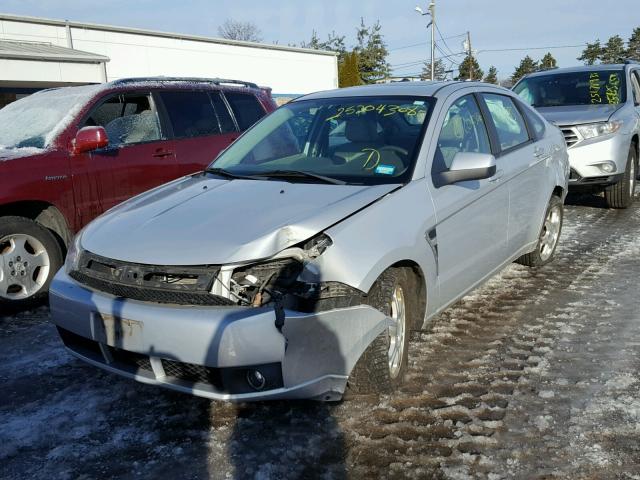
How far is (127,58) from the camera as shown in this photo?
23438 millimetres

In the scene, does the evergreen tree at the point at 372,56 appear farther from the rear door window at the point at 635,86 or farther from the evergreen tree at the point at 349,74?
the rear door window at the point at 635,86

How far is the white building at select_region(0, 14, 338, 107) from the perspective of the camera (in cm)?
1838

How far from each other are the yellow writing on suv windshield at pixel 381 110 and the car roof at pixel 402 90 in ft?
0.47

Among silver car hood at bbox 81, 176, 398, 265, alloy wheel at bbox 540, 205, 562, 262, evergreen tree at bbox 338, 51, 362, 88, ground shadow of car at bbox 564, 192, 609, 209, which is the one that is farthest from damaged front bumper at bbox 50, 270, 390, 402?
evergreen tree at bbox 338, 51, 362, 88

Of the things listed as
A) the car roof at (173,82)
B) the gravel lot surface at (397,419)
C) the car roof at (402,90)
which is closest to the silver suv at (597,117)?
the car roof at (402,90)

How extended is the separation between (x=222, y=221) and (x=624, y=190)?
6.66 m

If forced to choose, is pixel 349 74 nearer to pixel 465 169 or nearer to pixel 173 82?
pixel 173 82

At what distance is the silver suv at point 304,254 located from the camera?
2.67 m

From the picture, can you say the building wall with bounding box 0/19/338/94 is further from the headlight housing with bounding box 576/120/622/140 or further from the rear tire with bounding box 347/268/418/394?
the rear tire with bounding box 347/268/418/394

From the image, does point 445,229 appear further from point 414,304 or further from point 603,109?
point 603,109

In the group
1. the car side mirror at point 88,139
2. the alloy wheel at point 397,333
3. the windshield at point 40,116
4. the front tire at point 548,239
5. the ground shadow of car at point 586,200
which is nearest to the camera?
the alloy wheel at point 397,333

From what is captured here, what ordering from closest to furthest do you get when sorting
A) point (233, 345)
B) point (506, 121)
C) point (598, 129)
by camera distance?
point (233, 345) < point (506, 121) < point (598, 129)

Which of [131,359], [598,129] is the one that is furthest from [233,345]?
[598,129]

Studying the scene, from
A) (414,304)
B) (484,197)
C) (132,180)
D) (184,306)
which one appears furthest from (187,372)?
(132,180)
